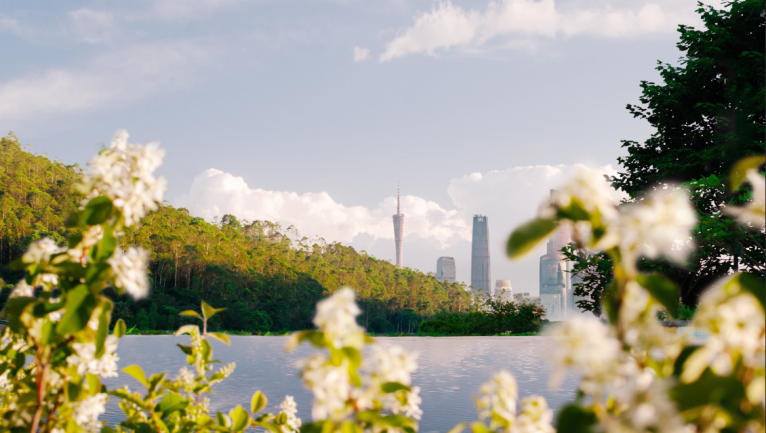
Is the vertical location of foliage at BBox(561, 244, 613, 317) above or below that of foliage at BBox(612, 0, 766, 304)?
below

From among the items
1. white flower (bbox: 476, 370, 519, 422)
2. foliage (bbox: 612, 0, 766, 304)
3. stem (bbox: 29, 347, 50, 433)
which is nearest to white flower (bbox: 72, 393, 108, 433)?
stem (bbox: 29, 347, 50, 433)

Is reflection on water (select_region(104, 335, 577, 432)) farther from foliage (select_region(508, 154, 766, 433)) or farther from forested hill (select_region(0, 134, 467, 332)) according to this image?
forested hill (select_region(0, 134, 467, 332))

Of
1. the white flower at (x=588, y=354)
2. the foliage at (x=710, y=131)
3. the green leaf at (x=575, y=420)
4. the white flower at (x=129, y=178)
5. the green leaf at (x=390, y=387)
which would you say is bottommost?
the green leaf at (x=390, y=387)

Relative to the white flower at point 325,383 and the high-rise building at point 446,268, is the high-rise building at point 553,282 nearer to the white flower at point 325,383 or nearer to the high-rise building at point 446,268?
the high-rise building at point 446,268

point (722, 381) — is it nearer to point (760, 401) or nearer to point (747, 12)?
point (760, 401)

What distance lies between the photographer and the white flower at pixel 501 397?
0.95m

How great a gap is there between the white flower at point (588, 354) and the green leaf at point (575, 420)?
0.03 metres

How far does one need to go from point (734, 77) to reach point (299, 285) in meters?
28.4

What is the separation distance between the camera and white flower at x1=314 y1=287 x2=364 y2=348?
69 cm

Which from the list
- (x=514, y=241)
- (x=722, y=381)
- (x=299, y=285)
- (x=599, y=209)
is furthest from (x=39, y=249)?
(x=299, y=285)

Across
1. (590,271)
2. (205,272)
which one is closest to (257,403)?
(590,271)

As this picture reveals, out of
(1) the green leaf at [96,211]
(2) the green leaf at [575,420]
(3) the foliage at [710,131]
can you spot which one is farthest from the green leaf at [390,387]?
(3) the foliage at [710,131]

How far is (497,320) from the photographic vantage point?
18.8 meters

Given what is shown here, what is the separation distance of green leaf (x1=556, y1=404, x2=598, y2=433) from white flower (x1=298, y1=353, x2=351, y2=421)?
31 centimetres
